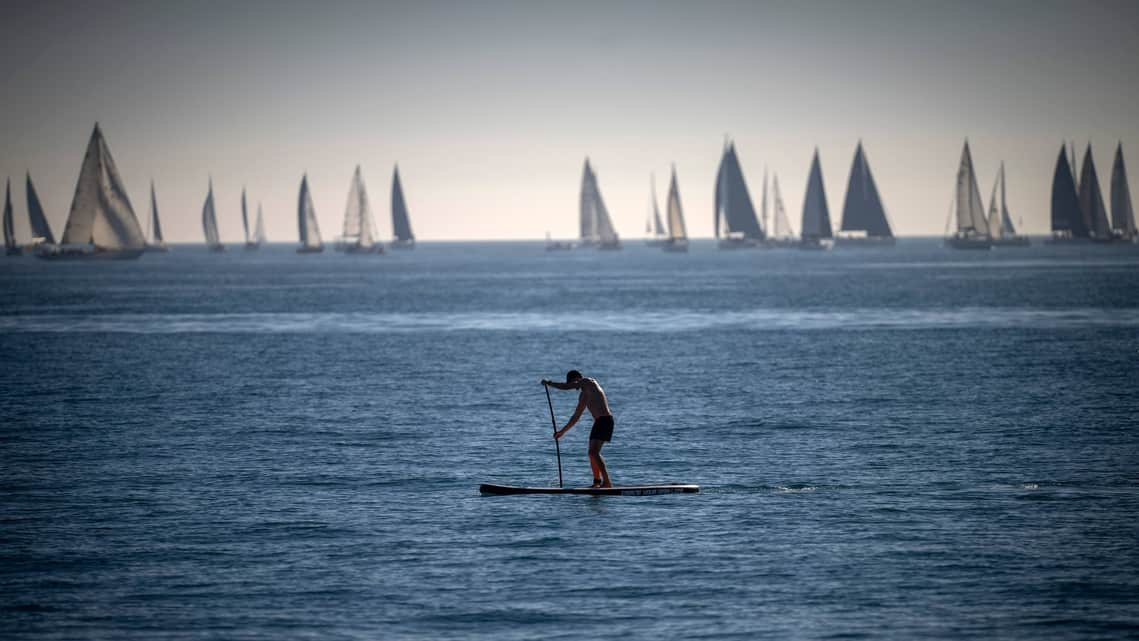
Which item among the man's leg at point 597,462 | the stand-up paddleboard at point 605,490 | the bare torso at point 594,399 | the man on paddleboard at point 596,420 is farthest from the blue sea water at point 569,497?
the bare torso at point 594,399

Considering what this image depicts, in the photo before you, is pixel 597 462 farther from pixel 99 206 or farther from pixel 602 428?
pixel 99 206

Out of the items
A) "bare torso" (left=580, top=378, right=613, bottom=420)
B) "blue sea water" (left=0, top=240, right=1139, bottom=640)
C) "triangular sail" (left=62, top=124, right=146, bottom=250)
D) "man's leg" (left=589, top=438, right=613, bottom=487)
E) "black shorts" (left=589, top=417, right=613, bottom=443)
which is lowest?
"blue sea water" (left=0, top=240, right=1139, bottom=640)

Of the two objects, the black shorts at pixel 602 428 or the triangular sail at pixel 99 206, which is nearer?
the black shorts at pixel 602 428

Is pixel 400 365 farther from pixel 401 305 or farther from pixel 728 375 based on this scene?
pixel 401 305

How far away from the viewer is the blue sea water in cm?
1848

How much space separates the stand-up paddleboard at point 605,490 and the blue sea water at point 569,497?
7.4 inches

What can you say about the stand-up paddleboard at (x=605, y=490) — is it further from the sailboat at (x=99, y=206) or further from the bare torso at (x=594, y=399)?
the sailboat at (x=99, y=206)

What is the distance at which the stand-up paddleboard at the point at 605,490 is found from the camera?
26203mm

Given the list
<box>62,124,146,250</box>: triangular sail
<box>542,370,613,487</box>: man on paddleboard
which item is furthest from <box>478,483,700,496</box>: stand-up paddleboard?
<box>62,124,146,250</box>: triangular sail

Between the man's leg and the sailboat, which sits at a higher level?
the sailboat

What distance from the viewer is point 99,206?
567 feet

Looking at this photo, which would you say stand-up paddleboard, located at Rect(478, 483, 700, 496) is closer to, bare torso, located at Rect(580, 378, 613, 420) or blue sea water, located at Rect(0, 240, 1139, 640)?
blue sea water, located at Rect(0, 240, 1139, 640)

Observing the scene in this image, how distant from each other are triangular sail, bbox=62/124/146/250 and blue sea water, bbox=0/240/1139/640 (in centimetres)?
10582

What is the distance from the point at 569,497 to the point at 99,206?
517 ft
